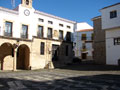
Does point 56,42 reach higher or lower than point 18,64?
higher

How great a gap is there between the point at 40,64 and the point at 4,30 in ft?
23.6

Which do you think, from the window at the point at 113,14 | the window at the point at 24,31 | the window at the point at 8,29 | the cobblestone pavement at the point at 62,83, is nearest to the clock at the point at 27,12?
the window at the point at 24,31

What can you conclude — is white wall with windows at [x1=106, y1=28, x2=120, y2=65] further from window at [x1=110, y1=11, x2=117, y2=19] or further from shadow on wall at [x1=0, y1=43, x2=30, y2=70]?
shadow on wall at [x1=0, y1=43, x2=30, y2=70]

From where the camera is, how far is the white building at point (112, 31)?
65.5 feet

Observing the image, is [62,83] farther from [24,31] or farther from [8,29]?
[24,31]

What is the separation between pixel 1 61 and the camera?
66.7 ft

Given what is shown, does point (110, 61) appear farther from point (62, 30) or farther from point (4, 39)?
point (4, 39)

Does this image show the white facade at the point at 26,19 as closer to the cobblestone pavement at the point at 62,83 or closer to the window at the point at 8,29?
the window at the point at 8,29

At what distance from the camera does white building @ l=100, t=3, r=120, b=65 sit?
1995cm

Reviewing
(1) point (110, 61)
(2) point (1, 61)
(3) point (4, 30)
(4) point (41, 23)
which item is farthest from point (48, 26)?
(1) point (110, 61)

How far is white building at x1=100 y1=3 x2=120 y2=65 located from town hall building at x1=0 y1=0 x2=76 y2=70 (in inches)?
287

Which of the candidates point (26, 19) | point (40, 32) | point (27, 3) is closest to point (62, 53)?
point (40, 32)

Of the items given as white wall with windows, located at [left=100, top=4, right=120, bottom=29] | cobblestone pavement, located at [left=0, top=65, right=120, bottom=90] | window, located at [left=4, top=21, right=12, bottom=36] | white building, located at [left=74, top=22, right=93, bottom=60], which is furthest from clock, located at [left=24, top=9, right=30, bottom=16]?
white building, located at [left=74, top=22, right=93, bottom=60]

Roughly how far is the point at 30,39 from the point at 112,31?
11.9 m
